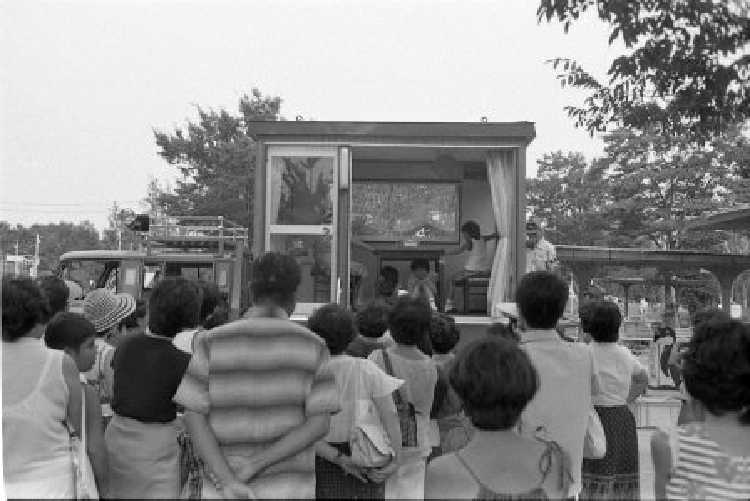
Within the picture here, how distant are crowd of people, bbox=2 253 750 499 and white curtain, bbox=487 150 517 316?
12.7 ft

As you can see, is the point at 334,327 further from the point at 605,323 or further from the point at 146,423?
the point at 605,323

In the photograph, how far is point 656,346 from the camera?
13422mm

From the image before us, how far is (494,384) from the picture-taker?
231cm

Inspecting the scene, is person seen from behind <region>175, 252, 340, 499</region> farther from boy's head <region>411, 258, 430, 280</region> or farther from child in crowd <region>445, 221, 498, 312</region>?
boy's head <region>411, 258, 430, 280</region>

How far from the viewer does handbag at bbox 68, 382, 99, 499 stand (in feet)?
9.14

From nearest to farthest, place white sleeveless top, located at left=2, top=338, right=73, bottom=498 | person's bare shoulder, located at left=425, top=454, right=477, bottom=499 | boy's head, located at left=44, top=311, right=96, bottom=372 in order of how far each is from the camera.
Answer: person's bare shoulder, located at left=425, top=454, right=477, bottom=499, white sleeveless top, located at left=2, top=338, right=73, bottom=498, boy's head, located at left=44, top=311, right=96, bottom=372

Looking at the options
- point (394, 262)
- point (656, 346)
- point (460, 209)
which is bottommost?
point (656, 346)

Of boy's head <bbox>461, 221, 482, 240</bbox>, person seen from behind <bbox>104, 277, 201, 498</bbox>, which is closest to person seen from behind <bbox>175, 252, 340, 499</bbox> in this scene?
person seen from behind <bbox>104, 277, 201, 498</bbox>

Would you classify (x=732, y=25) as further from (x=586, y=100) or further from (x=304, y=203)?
(x=304, y=203)

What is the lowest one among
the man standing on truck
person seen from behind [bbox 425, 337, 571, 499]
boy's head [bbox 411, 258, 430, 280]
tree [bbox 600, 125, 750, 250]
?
person seen from behind [bbox 425, 337, 571, 499]

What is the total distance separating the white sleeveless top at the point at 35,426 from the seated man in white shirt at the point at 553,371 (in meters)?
1.75

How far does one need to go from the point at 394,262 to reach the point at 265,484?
741 cm

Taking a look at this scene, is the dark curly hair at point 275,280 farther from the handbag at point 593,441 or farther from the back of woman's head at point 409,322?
the handbag at point 593,441

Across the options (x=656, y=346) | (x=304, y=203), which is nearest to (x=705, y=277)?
(x=656, y=346)
